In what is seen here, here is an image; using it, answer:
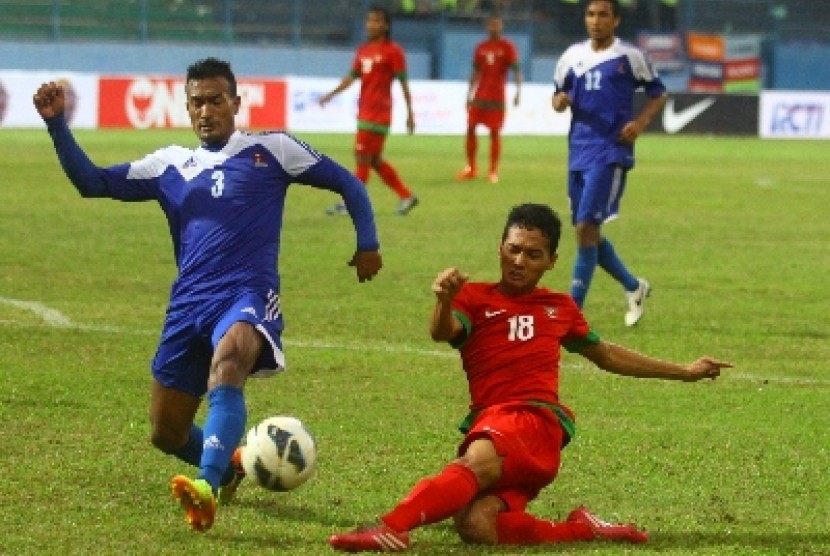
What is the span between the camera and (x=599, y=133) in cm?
1235

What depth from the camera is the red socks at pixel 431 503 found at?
5.80m

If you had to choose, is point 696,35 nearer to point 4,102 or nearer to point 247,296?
point 4,102

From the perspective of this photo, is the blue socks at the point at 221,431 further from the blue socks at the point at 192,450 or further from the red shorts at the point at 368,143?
the red shorts at the point at 368,143

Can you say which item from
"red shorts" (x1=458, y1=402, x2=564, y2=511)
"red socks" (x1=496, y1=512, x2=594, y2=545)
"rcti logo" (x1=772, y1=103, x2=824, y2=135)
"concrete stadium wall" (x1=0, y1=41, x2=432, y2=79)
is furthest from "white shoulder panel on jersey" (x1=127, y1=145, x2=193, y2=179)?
"rcti logo" (x1=772, y1=103, x2=824, y2=135)

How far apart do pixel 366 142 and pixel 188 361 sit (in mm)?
14526

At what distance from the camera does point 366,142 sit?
824 inches

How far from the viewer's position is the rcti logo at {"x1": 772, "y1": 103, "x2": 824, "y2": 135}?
1752 inches

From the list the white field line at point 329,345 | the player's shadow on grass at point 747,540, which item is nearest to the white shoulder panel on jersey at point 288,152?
the player's shadow on grass at point 747,540

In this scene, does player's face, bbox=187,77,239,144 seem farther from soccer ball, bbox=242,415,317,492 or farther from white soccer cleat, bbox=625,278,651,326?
white soccer cleat, bbox=625,278,651,326

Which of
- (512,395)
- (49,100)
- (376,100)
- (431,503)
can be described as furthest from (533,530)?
(376,100)

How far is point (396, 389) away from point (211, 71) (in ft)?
10.1

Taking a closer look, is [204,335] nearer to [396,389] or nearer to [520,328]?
[520,328]

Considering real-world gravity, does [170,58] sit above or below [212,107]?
below

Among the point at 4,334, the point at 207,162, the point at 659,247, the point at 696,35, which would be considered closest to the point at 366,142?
the point at 659,247
